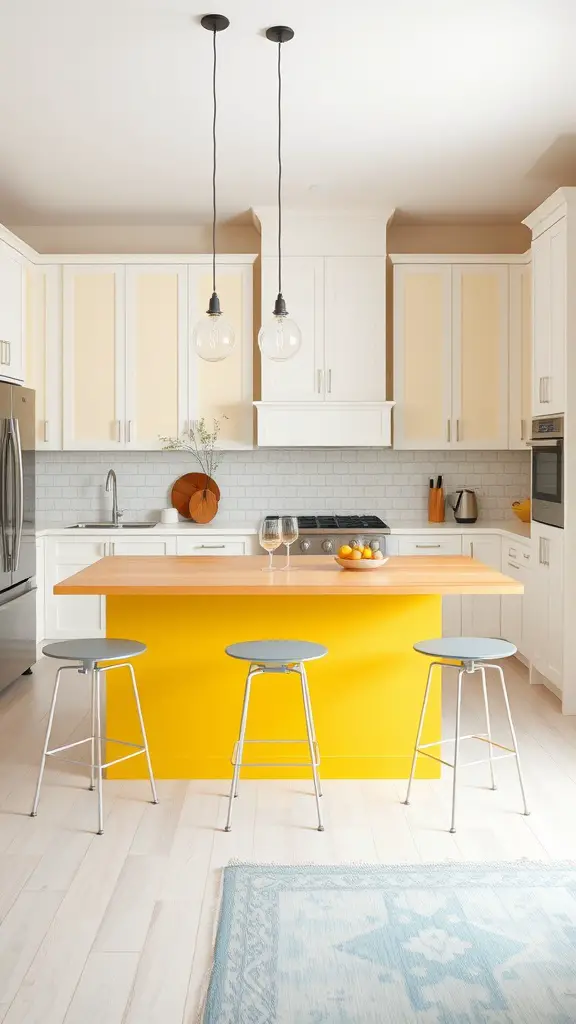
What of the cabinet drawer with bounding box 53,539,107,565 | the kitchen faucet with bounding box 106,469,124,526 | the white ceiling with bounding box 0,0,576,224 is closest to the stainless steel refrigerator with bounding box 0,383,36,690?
the cabinet drawer with bounding box 53,539,107,565

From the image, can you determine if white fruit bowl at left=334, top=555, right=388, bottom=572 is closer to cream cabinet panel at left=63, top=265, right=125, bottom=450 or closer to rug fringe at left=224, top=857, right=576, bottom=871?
rug fringe at left=224, top=857, right=576, bottom=871

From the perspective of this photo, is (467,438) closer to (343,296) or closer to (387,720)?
(343,296)

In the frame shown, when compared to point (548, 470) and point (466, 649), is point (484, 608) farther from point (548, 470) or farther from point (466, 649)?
point (466, 649)

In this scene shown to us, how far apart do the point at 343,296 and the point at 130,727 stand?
342 cm

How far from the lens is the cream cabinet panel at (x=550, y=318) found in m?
4.86

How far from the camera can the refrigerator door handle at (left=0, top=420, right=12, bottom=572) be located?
16.8 feet

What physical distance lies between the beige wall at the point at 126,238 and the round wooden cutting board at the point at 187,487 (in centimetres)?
161

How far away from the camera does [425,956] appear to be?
8.13 ft

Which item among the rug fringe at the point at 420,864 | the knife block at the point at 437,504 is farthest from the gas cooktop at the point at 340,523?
the rug fringe at the point at 420,864

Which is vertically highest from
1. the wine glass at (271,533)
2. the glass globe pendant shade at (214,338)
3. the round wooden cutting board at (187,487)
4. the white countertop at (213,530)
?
the glass globe pendant shade at (214,338)

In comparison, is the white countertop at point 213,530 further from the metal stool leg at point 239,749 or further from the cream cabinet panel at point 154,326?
the metal stool leg at point 239,749

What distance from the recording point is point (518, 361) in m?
6.30

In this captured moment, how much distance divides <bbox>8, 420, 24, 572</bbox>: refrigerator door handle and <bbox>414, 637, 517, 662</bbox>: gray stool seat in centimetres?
257

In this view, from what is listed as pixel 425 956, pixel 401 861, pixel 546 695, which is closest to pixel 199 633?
pixel 401 861
